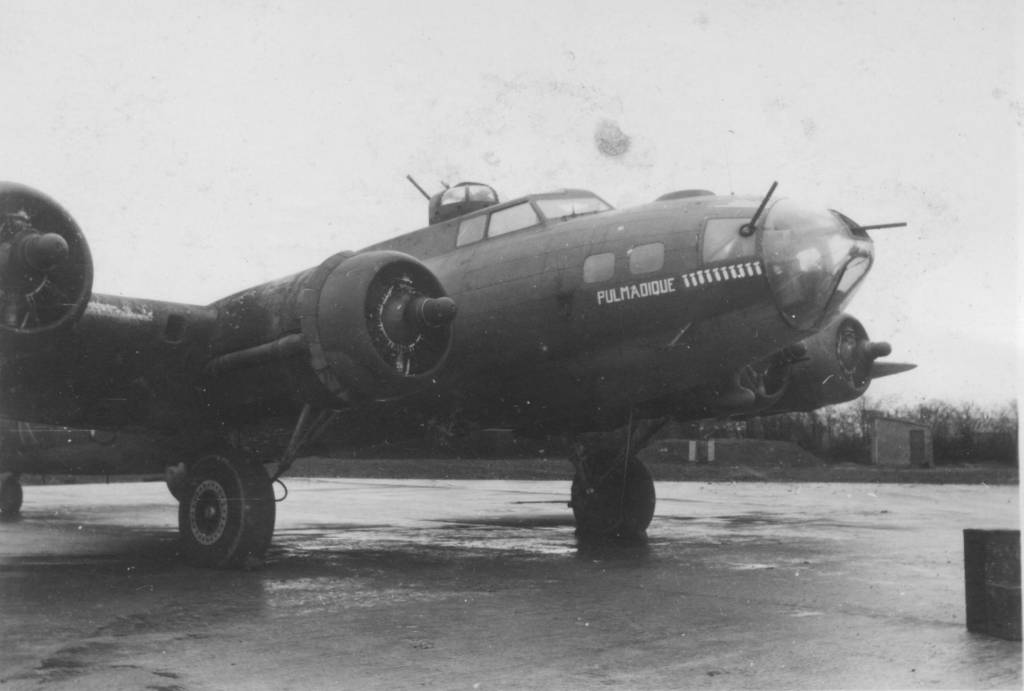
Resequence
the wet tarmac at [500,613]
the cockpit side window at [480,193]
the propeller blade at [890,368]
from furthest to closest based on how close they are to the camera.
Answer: the propeller blade at [890,368]
the cockpit side window at [480,193]
the wet tarmac at [500,613]

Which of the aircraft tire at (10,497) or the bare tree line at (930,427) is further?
the aircraft tire at (10,497)

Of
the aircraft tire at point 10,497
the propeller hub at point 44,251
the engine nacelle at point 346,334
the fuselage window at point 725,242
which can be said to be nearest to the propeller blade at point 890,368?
the fuselage window at point 725,242

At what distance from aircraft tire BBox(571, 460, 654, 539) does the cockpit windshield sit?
3884 mm

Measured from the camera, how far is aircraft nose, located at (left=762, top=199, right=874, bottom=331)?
841 cm

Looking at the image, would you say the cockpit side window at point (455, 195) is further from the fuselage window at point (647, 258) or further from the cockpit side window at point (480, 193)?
the fuselage window at point (647, 258)

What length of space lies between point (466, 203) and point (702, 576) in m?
5.58

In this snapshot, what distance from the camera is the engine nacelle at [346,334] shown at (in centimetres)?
869

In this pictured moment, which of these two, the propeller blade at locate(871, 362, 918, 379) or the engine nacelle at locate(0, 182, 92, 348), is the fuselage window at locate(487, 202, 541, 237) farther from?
the propeller blade at locate(871, 362, 918, 379)

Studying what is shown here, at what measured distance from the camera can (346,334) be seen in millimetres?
8656

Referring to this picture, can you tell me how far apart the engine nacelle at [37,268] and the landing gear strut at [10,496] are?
37.3 ft

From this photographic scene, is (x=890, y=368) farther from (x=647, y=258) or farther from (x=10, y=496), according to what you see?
(x=10, y=496)

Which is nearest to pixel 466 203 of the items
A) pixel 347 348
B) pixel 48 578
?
pixel 347 348

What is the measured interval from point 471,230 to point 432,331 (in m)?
2.28

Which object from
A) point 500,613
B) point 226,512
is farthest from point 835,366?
point 226,512
